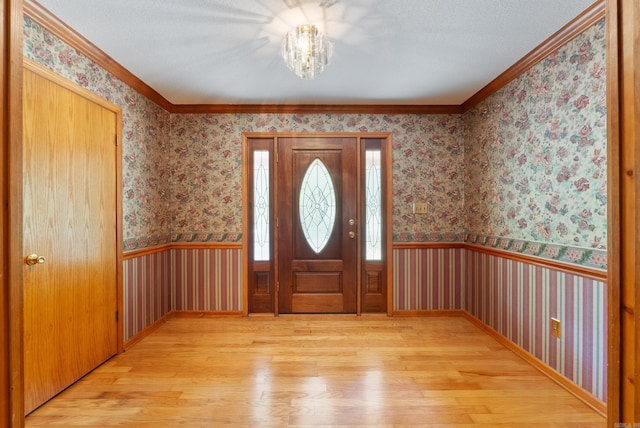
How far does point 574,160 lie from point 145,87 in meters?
Result: 3.53

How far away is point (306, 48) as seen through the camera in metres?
2.17

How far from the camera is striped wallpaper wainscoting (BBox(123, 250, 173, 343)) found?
298cm

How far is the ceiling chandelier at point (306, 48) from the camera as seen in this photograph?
217 centimetres

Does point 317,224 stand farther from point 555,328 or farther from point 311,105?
point 555,328

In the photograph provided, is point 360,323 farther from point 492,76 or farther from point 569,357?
point 492,76

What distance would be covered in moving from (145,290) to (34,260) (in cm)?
139

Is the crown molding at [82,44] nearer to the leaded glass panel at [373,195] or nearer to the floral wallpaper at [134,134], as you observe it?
the floral wallpaper at [134,134]

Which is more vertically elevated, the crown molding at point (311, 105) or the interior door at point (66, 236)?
the crown molding at point (311, 105)

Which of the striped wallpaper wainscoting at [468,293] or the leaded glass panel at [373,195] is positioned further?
the leaded glass panel at [373,195]

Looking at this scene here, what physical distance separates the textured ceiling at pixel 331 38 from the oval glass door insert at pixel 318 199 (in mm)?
873

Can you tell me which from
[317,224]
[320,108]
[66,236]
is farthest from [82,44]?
[317,224]

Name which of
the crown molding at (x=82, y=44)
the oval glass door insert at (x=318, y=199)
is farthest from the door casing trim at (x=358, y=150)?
the crown molding at (x=82, y=44)

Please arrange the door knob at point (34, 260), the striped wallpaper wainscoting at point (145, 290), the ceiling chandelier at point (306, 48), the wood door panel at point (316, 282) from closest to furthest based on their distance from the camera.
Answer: the door knob at point (34, 260) < the ceiling chandelier at point (306, 48) < the striped wallpaper wainscoting at point (145, 290) < the wood door panel at point (316, 282)

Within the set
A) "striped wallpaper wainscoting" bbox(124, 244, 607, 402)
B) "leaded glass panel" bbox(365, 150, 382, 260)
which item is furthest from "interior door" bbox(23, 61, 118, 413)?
"leaded glass panel" bbox(365, 150, 382, 260)
